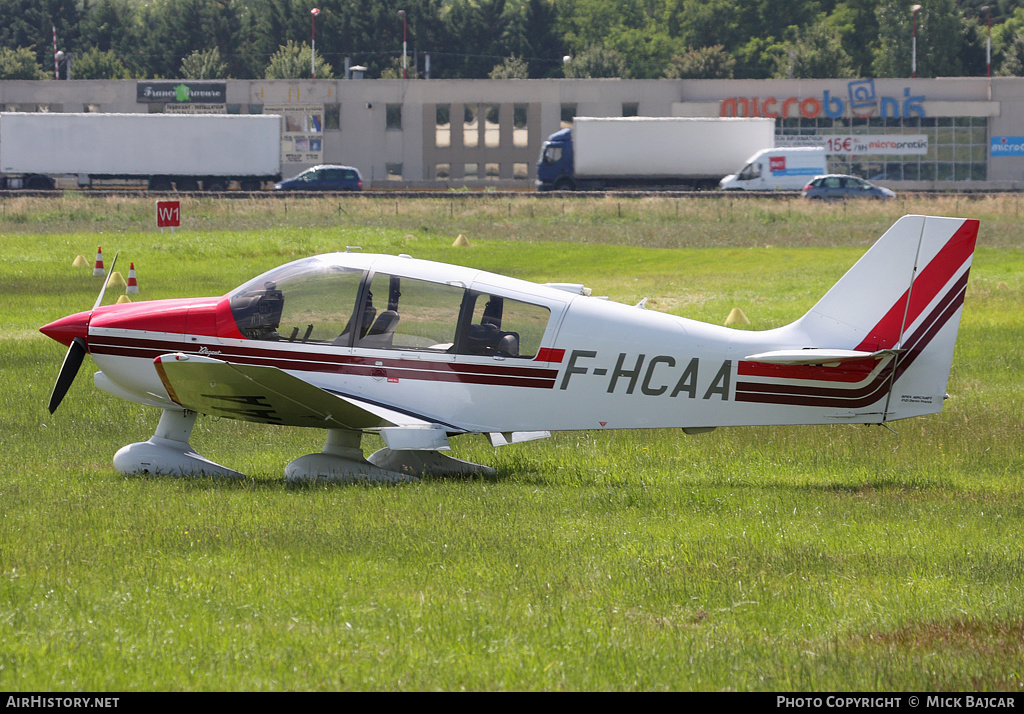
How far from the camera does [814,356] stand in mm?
9172

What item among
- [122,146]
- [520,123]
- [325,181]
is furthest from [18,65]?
[325,181]

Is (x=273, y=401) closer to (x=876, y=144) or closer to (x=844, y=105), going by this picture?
(x=876, y=144)

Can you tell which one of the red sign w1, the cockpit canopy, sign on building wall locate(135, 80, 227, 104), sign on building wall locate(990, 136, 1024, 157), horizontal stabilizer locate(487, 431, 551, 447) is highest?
sign on building wall locate(135, 80, 227, 104)

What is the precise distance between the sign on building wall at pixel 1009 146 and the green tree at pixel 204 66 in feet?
210

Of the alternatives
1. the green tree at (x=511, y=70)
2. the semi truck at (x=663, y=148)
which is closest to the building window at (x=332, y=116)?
the semi truck at (x=663, y=148)

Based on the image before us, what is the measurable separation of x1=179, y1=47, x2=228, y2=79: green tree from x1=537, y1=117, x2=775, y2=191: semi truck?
4854 centimetres

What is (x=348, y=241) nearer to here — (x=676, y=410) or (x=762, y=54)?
(x=676, y=410)

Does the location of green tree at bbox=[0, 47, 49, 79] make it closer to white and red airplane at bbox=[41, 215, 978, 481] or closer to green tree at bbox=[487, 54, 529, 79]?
green tree at bbox=[487, 54, 529, 79]

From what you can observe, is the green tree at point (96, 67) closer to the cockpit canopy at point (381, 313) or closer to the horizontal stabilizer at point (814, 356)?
the cockpit canopy at point (381, 313)

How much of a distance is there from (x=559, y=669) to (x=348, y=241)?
2931 cm

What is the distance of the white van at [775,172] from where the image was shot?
2245 inches

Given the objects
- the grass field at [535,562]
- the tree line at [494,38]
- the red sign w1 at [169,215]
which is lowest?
the grass field at [535,562]

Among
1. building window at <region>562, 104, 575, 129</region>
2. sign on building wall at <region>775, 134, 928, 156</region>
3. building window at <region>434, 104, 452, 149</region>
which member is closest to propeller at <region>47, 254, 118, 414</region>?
sign on building wall at <region>775, 134, 928, 156</region>

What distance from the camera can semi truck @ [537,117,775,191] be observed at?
62344mm
